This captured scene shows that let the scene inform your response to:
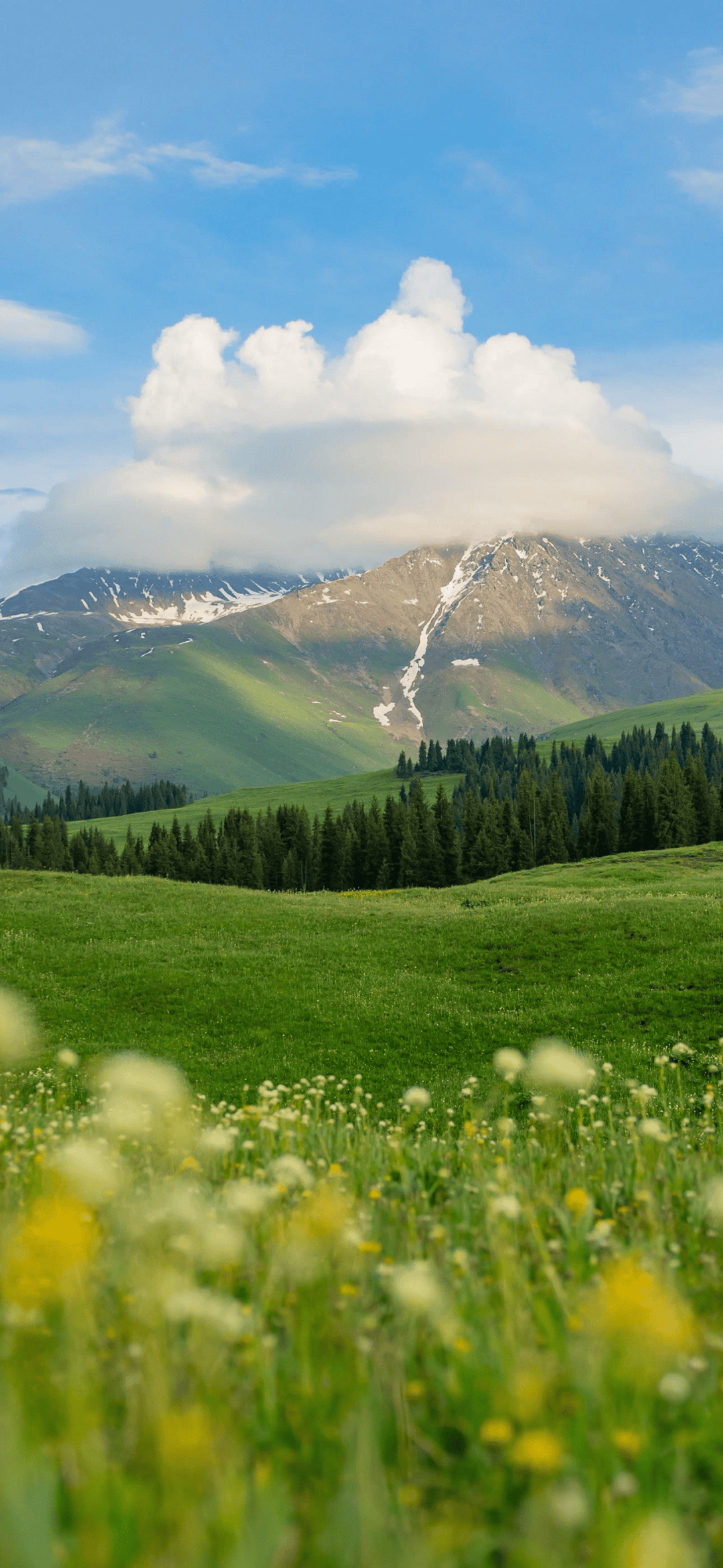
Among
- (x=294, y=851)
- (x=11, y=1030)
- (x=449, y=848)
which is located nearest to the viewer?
(x=11, y=1030)

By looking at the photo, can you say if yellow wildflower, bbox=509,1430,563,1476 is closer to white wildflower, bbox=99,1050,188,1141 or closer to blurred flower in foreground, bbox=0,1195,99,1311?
blurred flower in foreground, bbox=0,1195,99,1311

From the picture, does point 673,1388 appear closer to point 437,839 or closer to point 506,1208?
point 506,1208

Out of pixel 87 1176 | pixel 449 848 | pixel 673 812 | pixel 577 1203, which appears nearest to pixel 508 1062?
pixel 577 1203

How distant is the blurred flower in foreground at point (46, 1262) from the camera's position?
143 inches

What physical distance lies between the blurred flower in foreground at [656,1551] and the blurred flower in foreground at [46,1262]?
→ 89.6 inches

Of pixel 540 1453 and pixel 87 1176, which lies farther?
pixel 87 1176

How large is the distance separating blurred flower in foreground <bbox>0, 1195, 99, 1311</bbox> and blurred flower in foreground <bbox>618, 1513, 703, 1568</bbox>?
2276 millimetres

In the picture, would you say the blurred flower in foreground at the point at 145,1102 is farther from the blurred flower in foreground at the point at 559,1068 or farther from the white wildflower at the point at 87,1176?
the blurred flower in foreground at the point at 559,1068

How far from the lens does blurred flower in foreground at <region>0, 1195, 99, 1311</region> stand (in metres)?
3.64

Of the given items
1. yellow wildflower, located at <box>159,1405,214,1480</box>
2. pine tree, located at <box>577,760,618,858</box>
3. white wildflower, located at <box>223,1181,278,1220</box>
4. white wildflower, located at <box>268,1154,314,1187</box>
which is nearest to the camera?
yellow wildflower, located at <box>159,1405,214,1480</box>

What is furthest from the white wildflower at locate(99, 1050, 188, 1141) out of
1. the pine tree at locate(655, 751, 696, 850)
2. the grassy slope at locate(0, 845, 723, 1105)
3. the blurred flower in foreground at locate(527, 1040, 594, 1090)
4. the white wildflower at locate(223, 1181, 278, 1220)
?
the pine tree at locate(655, 751, 696, 850)

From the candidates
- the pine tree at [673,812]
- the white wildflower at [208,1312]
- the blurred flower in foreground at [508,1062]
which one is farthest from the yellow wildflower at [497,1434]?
the pine tree at [673,812]

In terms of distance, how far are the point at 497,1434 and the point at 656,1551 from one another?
2.70 feet

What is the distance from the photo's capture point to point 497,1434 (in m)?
2.73
